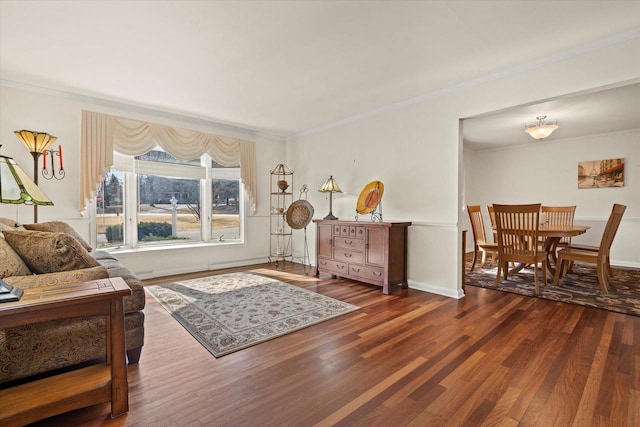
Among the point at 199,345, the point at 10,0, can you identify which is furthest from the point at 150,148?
the point at 199,345

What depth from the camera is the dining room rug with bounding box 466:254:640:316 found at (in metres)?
3.33

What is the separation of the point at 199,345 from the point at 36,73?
3469 mm

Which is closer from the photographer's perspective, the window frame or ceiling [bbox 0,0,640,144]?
ceiling [bbox 0,0,640,144]

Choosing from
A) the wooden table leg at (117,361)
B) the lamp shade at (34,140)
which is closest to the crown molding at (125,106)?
the lamp shade at (34,140)

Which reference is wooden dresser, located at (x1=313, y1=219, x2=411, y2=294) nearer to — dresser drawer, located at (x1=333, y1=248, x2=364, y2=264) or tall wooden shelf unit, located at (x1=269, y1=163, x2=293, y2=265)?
dresser drawer, located at (x1=333, y1=248, x2=364, y2=264)

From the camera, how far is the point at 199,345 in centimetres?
234

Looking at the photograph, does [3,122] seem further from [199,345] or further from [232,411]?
[232,411]

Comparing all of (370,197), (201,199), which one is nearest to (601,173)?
(370,197)

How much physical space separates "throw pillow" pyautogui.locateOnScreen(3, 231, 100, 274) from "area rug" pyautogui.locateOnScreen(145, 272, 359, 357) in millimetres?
1113

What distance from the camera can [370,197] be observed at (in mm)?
4340

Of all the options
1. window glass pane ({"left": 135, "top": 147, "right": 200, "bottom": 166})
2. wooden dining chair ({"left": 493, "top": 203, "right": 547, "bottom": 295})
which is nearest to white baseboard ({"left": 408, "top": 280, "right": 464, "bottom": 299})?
wooden dining chair ({"left": 493, "top": 203, "right": 547, "bottom": 295})

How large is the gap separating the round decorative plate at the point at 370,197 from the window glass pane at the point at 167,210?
2.83 meters

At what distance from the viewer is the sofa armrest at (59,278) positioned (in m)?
1.57

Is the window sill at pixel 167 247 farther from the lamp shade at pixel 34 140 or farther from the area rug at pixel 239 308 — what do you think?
the lamp shade at pixel 34 140
